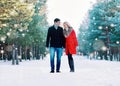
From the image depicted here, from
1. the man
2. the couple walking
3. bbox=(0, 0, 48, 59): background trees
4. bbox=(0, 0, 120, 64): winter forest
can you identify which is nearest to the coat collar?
the couple walking

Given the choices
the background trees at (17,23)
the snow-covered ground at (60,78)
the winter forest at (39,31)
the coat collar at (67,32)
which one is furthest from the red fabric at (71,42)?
the winter forest at (39,31)

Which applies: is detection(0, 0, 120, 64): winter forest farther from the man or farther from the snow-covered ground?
the snow-covered ground

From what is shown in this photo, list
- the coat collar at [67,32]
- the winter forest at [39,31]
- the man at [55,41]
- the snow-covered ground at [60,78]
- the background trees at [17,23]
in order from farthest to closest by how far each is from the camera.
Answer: the winter forest at [39,31]
the background trees at [17,23]
the coat collar at [67,32]
the man at [55,41]
the snow-covered ground at [60,78]

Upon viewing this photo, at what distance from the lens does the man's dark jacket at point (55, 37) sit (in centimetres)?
2012

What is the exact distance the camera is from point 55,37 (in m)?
20.2

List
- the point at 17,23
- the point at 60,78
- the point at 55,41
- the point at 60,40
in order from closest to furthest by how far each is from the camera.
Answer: the point at 60,78
the point at 55,41
the point at 60,40
the point at 17,23

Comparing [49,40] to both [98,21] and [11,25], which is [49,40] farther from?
[98,21]

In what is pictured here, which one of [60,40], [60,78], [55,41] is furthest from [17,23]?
[60,78]

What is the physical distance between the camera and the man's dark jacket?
2012cm

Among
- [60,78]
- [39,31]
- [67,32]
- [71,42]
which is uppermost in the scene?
[39,31]

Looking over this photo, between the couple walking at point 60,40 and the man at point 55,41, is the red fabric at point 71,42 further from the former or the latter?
the man at point 55,41

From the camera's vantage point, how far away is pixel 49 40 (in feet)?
66.7

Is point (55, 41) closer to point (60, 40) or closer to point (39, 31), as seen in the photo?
point (60, 40)

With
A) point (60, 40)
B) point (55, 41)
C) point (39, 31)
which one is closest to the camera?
point (55, 41)
